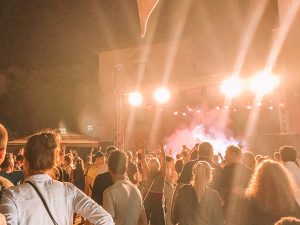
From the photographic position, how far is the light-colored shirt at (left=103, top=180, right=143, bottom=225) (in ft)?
11.7


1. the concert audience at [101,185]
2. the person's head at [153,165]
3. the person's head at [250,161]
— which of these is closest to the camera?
the concert audience at [101,185]

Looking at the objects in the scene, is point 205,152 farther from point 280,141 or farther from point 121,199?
point 280,141

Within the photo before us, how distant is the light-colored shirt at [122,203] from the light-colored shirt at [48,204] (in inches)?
50.1

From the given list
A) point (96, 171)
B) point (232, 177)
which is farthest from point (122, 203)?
point (96, 171)

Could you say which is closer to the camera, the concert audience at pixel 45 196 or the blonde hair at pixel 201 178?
the concert audience at pixel 45 196

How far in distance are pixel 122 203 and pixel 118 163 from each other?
1.51 ft

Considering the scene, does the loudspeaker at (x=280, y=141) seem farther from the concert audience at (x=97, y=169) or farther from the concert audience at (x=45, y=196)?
the concert audience at (x=45, y=196)

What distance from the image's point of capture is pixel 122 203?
3590 mm

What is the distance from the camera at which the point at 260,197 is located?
295 cm

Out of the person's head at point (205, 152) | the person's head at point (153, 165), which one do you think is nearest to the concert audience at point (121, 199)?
the person's head at point (205, 152)

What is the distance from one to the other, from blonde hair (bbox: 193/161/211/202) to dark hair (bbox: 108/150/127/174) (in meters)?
0.86

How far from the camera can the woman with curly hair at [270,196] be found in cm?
282

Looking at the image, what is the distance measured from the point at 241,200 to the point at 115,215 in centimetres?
137

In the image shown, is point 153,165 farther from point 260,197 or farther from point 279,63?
point 279,63
